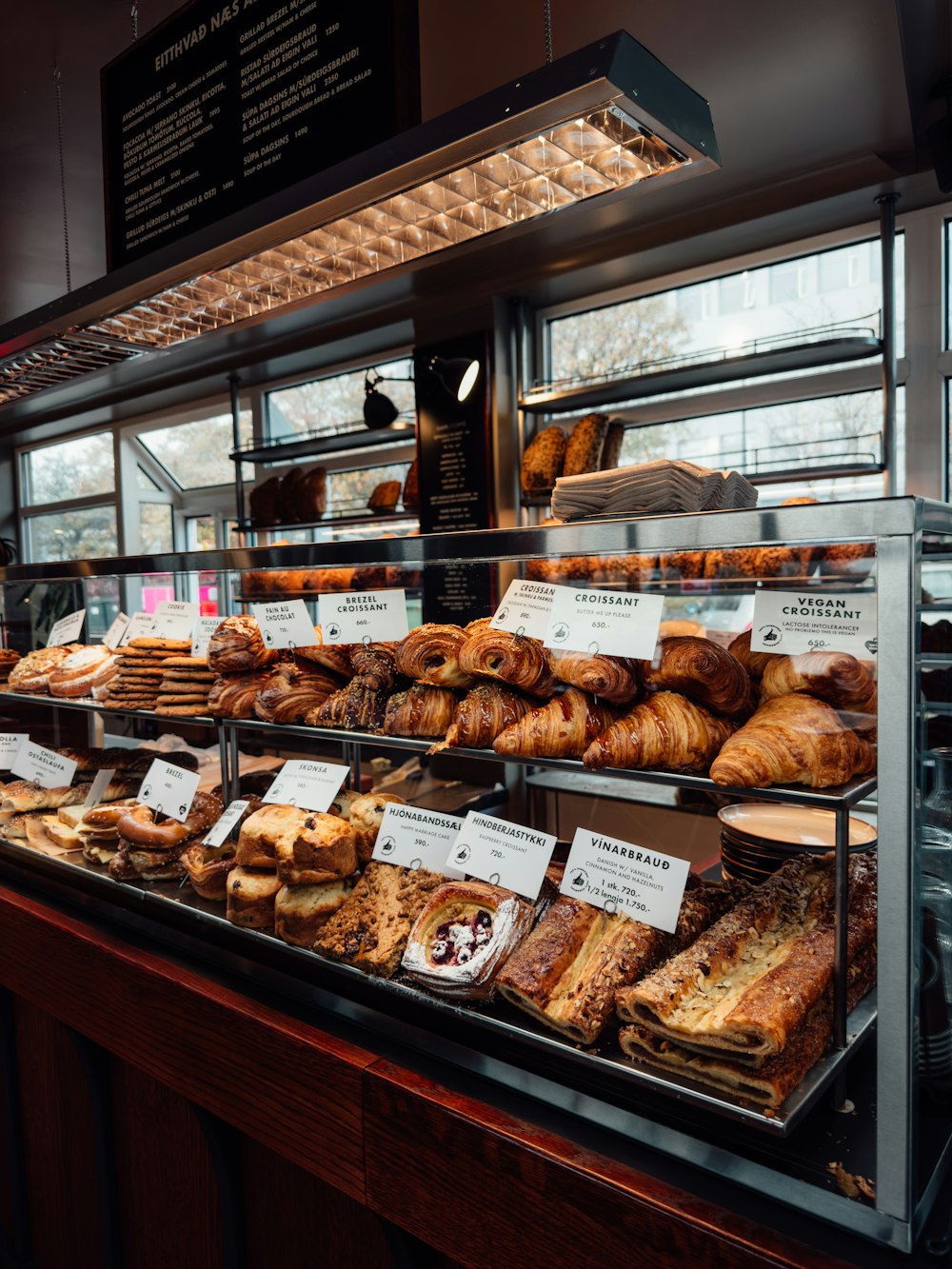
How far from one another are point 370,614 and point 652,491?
55 cm

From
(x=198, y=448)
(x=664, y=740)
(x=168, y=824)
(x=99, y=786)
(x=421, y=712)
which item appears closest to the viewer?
(x=664, y=740)

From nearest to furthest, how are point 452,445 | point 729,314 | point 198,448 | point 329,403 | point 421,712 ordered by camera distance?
point 421,712 < point 729,314 < point 452,445 < point 329,403 < point 198,448

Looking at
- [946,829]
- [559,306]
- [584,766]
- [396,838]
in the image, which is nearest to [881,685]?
[946,829]

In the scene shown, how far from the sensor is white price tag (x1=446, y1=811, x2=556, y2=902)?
127 cm

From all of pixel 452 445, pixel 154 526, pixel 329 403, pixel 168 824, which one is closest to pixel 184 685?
pixel 168 824

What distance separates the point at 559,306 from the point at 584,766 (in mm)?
3557

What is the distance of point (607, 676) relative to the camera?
1.24 m

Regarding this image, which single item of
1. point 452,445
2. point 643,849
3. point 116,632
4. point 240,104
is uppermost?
point 240,104

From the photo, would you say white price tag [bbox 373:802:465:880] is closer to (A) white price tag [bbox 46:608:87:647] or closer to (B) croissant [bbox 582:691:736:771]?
(B) croissant [bbox 582:691:736:771]

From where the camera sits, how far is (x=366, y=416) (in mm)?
4422

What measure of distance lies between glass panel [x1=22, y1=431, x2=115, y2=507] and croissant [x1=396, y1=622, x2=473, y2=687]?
5.77m

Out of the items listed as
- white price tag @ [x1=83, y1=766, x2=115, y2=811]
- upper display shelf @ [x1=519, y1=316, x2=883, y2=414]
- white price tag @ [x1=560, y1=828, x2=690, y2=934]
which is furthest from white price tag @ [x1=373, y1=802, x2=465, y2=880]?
upper display shelf @ [x1=519, y1=316, x2=883, y2=414]

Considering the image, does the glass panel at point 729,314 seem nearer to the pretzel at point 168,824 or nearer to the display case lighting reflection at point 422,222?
the display case lighting reflection at point 422,222

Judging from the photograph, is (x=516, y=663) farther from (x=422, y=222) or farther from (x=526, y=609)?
(x=422, y=222)
